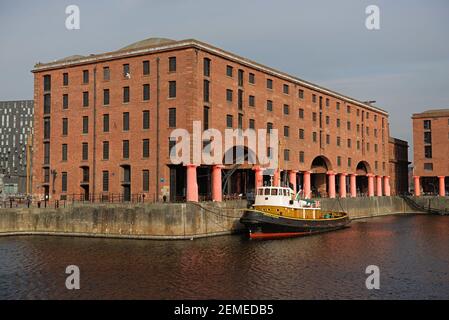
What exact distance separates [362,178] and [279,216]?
61805 millimetres

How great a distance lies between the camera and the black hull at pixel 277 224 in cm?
5081

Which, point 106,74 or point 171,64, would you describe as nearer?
point 171,64

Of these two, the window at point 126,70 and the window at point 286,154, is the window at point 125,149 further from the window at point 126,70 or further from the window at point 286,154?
the window at point 286,154

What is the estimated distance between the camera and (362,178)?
109 m

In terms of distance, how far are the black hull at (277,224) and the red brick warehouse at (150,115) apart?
6736mm

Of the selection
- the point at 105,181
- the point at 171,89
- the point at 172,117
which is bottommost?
the point at 105,181

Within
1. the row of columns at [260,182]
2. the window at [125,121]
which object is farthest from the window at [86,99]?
the row of columns at [260,182]

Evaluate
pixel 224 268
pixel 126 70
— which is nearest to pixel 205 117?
pixel 126 70

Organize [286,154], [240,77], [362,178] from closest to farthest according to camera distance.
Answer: [240,77] < [286,154] < [362,178]

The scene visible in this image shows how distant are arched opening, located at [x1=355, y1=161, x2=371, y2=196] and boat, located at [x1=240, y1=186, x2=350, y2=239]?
41.2 meters

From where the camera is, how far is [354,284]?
96.8ft

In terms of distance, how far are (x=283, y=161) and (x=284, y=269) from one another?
37.1m

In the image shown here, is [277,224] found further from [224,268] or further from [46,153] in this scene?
[46,153]
